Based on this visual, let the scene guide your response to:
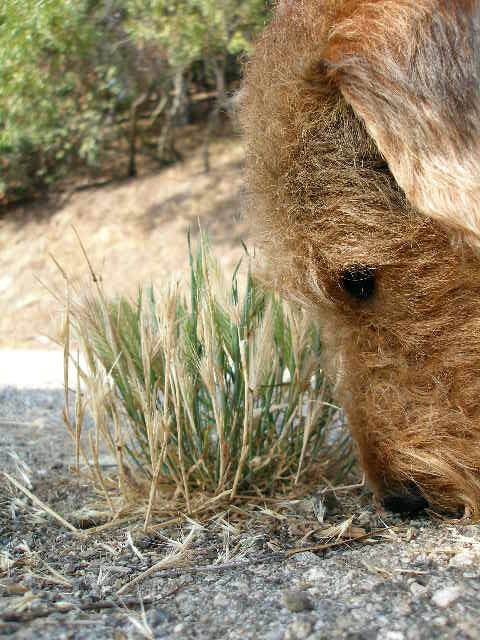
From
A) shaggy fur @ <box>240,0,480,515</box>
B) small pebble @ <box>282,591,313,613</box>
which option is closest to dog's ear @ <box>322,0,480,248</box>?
shaggy fur @ <box>240,0,480,515</box>

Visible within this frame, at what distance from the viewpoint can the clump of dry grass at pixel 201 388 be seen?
1.85 meters

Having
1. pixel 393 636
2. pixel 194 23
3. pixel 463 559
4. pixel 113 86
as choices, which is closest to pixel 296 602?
pixel 393 636

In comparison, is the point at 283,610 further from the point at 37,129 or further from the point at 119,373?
the point at 37,129

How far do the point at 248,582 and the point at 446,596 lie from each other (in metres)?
0.43

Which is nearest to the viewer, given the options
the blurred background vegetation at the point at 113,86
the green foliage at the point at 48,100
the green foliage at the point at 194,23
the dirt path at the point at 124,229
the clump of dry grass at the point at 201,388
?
the clump of dry grass at the point at 201,388

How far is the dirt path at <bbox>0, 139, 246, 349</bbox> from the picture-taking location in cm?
1077

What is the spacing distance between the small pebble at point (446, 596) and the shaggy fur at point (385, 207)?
30cm

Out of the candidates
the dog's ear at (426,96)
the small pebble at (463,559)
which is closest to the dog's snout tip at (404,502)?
the small pebble at (463,559)

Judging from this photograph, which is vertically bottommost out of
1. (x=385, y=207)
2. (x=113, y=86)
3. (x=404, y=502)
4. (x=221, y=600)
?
(x=221, y=600)

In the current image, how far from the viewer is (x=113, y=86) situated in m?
10.8

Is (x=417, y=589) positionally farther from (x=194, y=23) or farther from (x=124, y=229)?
(x=124, y=229)

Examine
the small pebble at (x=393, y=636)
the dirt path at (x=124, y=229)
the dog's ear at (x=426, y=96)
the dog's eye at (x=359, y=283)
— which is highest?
the dirt path at (x=124, y=229)

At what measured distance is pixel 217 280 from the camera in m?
1.93

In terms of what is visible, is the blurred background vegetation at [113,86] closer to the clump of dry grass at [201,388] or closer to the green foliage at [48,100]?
the green foliage at [48,100]
